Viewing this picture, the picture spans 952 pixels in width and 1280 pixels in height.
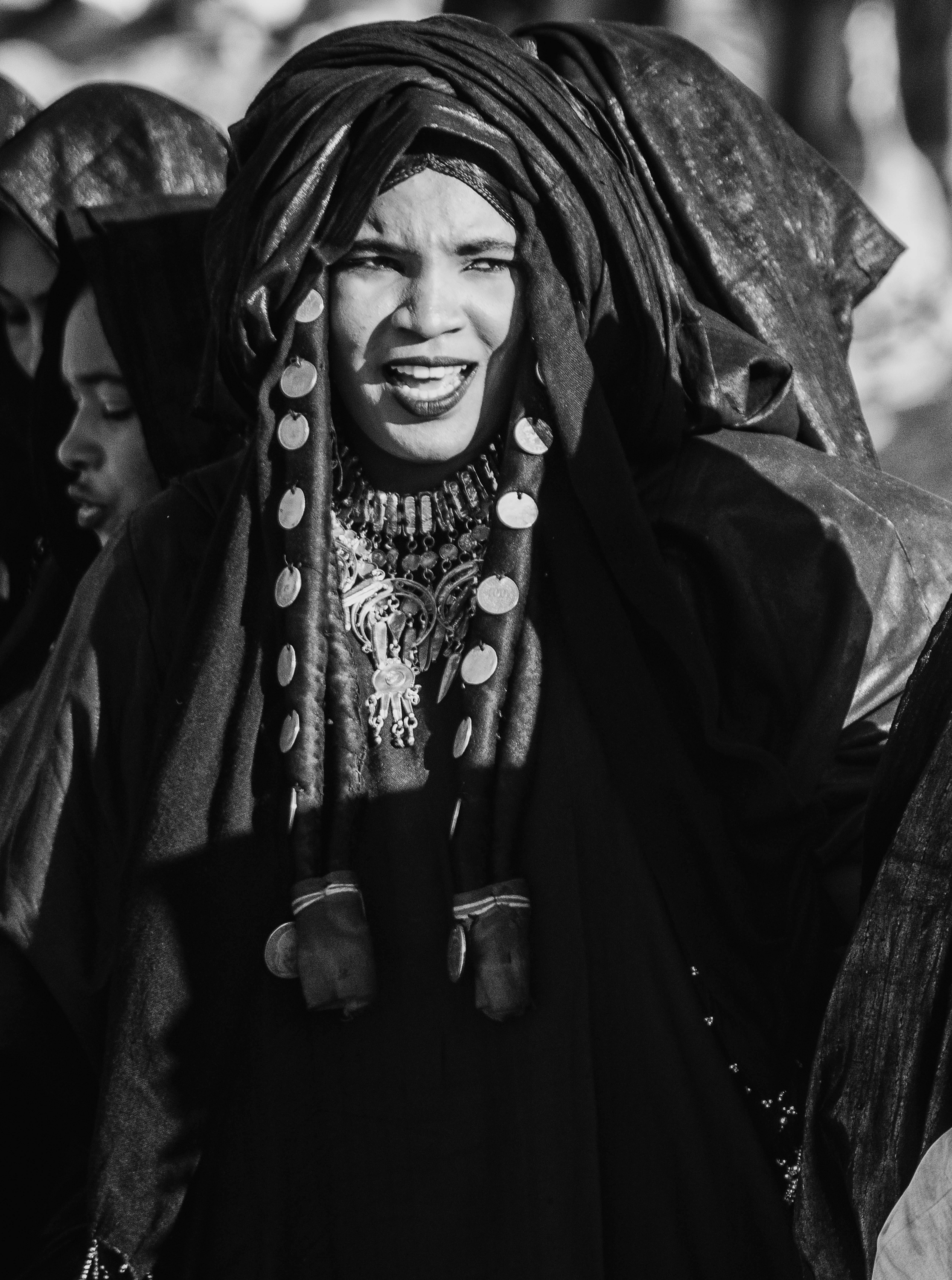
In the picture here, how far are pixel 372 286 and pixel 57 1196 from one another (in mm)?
1228

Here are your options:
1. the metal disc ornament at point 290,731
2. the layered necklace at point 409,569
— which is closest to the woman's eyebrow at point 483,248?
the layered necklace at point 409,569

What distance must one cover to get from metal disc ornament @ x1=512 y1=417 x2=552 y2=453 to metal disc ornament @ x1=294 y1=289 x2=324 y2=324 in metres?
0.28

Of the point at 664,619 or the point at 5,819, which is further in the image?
the point at 5,819

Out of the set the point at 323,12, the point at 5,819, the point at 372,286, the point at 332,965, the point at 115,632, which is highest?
the point at 323,12

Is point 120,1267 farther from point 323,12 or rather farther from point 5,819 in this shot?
point 323,12

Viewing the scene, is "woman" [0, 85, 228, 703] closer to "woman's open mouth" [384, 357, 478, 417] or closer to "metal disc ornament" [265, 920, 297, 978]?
"woman's open mouth" [384, 357, 478, 417]

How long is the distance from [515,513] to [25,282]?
158 centimetres

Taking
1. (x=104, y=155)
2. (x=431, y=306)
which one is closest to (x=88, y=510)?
(x=104, y=155)

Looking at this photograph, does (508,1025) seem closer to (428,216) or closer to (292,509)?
(292,509)

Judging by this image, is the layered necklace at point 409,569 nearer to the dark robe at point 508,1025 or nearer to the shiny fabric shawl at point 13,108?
the dark robe at point 508,1025

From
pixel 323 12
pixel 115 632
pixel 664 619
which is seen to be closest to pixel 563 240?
pixel 664 619

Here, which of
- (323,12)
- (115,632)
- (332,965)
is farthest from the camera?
(323,12)

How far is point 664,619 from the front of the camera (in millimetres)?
2289

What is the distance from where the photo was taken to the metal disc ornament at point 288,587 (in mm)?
2332
